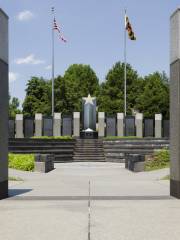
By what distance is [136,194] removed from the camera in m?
14.8

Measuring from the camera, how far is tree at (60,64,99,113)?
94637 mm

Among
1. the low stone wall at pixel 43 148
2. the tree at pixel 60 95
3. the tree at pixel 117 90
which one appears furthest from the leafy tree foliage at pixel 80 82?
the low stone wall at pixel 43 148

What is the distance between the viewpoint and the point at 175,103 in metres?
13.5

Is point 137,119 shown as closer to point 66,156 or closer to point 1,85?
point 66,156

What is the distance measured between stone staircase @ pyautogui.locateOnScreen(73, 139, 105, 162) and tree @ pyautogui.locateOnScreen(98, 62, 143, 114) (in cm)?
3806

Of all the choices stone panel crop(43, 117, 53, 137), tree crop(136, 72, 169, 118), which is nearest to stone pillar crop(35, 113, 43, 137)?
stone panel crop(43, 117, 53, 137)

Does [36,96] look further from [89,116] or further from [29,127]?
[89,116]

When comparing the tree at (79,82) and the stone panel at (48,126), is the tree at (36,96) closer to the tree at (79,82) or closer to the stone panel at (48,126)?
the tree at (79,82)

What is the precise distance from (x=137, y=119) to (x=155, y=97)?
832 inches

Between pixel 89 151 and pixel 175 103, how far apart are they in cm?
3806

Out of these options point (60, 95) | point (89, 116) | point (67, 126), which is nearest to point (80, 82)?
point (60, 95)

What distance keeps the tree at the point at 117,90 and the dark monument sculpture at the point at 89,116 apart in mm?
29878
